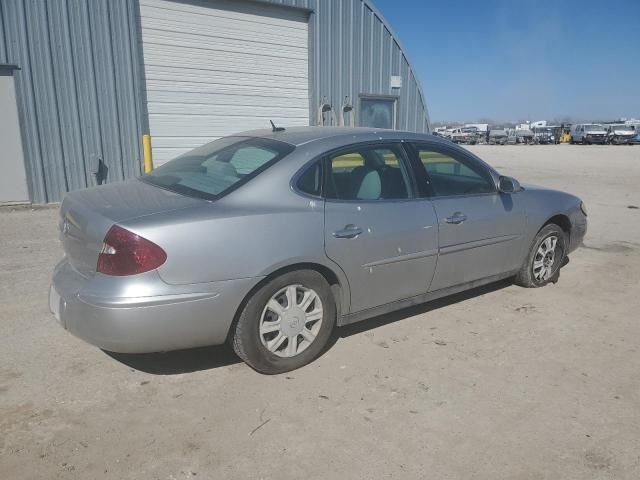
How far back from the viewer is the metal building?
860cm

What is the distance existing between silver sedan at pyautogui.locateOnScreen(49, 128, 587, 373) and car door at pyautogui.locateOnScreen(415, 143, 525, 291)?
0.5 inches

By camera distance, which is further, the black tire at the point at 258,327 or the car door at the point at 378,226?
the car door at the point at 378,226

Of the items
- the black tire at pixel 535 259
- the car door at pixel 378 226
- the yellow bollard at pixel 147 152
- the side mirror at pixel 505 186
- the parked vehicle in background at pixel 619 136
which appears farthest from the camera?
the parked vehicle in background at pixel 619 136

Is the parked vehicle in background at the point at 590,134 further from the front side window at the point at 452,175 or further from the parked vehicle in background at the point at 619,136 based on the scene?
the front side window at the point at 452,175

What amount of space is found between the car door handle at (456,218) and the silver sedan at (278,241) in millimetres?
11

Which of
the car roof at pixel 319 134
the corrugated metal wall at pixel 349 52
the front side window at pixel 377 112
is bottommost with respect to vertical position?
the car roof at pixel 319 134

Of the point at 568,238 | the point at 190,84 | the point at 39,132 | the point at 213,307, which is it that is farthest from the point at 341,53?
the point at 213,307

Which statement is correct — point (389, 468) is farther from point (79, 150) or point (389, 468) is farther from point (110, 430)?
point (79, 150)

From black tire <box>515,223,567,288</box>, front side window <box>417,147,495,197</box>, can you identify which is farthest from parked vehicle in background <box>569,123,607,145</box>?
front side window <box>417,147,495,197</box>

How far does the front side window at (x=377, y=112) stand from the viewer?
12.7 meters

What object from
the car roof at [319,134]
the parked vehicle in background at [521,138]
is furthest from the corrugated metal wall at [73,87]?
the parked vehicle in background at [521,138]

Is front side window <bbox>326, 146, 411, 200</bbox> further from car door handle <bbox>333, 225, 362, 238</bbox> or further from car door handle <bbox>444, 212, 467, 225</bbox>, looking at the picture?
car door handle <bbox>444, 212, 467, 225</bbox>

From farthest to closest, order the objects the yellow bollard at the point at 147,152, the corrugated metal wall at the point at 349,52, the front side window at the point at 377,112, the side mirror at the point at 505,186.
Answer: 1. the front side window at the point at 377,112
2. the corrugated metal wall at the point at 349,52
3. the yellow bollard at the point at 147,152
4. the side mirror at the point at 505,186

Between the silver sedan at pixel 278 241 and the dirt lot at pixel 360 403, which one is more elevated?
the silver sedan at pixel 278 241
